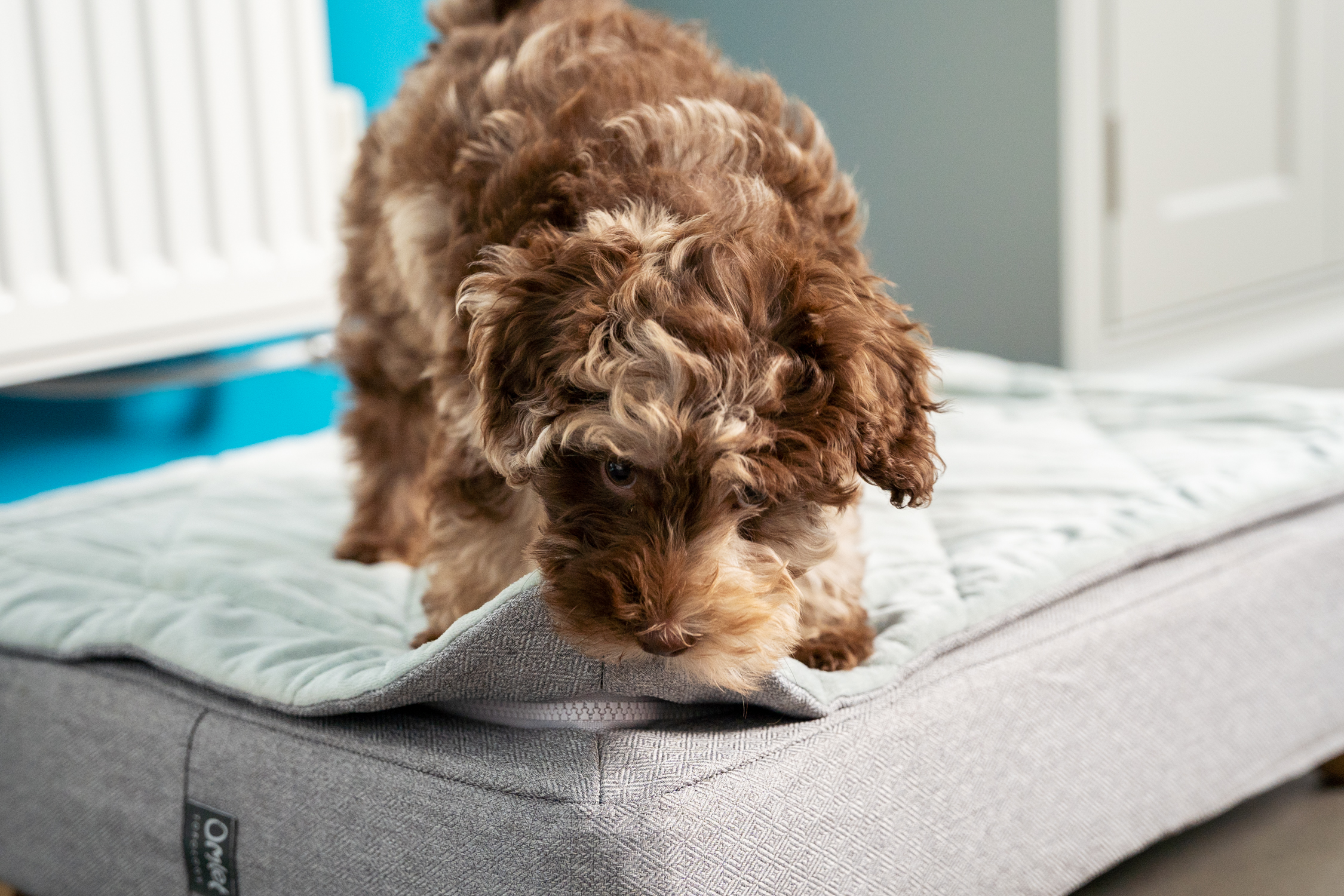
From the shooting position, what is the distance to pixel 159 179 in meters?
2.96

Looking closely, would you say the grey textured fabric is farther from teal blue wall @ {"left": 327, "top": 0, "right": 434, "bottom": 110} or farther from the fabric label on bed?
teal blue wall @ {"left": 327, "top": 0, "right": 434, "bottom": 110}

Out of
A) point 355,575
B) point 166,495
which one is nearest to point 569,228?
point 355,575

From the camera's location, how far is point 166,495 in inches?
104

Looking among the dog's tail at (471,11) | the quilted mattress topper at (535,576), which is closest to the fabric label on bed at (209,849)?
the quilted mattress topper at (535,576)

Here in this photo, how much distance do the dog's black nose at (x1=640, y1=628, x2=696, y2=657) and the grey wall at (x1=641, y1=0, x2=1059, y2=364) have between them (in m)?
2.55

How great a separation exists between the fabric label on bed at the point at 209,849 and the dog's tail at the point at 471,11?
127 cm

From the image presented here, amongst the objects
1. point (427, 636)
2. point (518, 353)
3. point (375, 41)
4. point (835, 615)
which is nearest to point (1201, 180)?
point (375, 41)

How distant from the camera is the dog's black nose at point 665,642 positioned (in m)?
1.27

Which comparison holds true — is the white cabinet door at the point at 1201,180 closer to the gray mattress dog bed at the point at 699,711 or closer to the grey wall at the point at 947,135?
the grey wall at the point at 947,135

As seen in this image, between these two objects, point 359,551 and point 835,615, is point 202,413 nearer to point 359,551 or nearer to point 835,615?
point 359,551

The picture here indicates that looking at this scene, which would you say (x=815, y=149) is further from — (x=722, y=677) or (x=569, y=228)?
(x=722, y=677)

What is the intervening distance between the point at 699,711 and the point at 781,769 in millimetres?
127

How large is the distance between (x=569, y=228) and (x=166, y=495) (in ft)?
4.93

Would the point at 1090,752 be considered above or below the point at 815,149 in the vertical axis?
below
